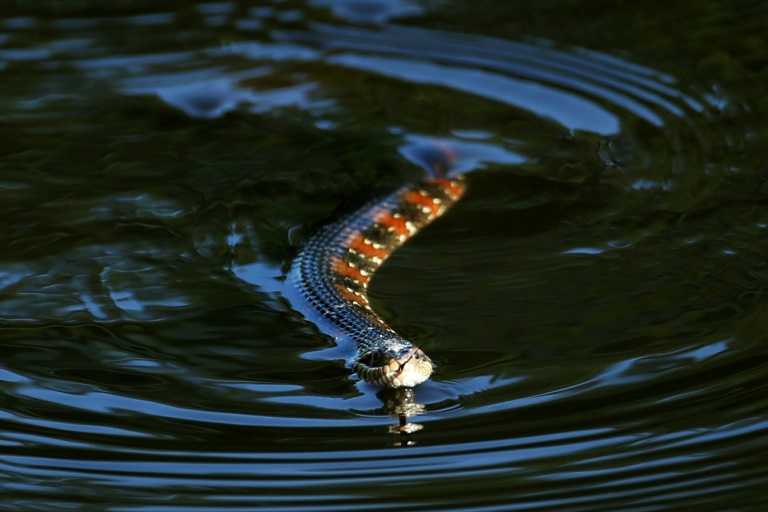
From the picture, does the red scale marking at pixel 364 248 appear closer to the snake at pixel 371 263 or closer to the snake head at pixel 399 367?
the snake at pixel 371 263

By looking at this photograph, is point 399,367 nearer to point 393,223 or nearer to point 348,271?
point 348,271

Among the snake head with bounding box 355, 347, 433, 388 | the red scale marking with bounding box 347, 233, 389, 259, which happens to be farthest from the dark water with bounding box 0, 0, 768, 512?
the red scale marking with bounding box 347, 233, 389, 259

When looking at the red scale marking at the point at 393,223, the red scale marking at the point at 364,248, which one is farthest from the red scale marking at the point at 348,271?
the red scale marking at the point at 393,223

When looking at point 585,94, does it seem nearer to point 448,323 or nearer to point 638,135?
point 638,135

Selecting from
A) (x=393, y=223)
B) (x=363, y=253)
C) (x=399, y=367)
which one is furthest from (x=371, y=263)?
(x=399, y=367)

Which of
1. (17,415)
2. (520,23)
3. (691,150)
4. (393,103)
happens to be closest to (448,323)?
(17,415)

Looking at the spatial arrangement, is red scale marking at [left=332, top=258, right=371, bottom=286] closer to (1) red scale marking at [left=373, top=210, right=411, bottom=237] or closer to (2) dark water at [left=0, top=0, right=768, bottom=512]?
A: (2) dark water at [left=0, top=0, right=768, bottom=512]
